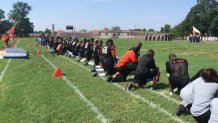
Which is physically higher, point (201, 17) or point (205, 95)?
point (201, 17)

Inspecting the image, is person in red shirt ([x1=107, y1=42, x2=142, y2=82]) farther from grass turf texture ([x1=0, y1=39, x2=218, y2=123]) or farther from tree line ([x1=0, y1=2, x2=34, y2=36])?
tree line ([x1=0, y1=2, x2=34, y2=36])

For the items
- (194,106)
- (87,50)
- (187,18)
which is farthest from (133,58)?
(187,18)

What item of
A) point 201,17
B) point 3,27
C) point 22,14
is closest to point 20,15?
point 22,14

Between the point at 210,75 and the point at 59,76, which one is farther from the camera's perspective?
the point at 59,76

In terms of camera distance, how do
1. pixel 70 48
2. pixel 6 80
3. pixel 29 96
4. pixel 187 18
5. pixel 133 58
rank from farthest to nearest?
pixel 187 18 → pixel 70 48 → pixel 6 80 → pixel 133 58 → pixel 29 96

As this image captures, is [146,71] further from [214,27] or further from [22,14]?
[22,14]

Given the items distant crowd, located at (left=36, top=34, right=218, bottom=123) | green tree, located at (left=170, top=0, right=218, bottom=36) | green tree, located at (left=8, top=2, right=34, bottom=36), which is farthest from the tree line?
distant crowd, located at (left=36, top=34, right=218, bottom=123)

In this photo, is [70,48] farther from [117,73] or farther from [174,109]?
[174,109]

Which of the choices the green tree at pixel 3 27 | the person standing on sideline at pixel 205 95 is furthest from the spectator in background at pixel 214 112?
the green tree at pixel 3 27

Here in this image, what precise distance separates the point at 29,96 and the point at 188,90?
5097 mm

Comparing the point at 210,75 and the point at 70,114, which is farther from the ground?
the point at 210,75

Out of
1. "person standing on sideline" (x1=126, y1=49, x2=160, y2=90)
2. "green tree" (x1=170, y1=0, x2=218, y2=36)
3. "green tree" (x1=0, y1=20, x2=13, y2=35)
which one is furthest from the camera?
"green tree" (x1=0, y1=20, x2=13, y2=35)

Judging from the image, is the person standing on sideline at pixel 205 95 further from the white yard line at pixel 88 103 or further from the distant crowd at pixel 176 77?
the white yard line at pixel 88 103

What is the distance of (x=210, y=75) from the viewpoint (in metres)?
7.42
